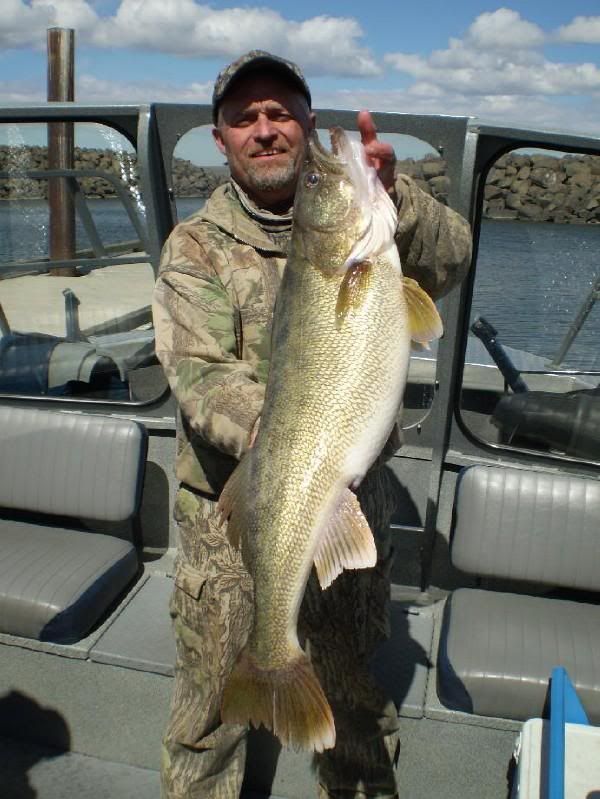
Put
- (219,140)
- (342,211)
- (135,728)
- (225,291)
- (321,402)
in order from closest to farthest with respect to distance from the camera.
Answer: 1. (321,402)
2. (342,211)
3. (225,291)
4. (219,140)
5. (135,728)

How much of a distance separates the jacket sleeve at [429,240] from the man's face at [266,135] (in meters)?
0.37

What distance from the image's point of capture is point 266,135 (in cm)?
250

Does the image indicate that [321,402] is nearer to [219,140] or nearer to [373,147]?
[373,147]

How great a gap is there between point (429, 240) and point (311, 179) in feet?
1.93

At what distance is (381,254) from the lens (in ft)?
6.63

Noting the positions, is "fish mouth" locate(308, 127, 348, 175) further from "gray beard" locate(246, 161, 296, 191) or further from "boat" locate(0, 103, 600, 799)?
"boat" locate(0, 103, 600, 799)

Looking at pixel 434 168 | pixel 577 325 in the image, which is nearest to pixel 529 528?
pixel 577 325

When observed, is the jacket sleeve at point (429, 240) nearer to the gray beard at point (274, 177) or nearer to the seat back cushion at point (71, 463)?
the gray beard at point (274, 177)

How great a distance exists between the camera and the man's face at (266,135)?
8.24ft

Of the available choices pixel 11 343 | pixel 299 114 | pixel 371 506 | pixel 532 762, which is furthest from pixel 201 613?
pixel 11 343

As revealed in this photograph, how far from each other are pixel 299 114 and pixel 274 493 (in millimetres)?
1364

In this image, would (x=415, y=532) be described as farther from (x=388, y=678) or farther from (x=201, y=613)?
(x=201, y=613)

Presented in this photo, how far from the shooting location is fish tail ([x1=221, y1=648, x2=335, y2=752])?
210 centimetres

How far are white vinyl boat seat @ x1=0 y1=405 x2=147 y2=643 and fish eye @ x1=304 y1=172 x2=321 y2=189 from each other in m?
2.42
